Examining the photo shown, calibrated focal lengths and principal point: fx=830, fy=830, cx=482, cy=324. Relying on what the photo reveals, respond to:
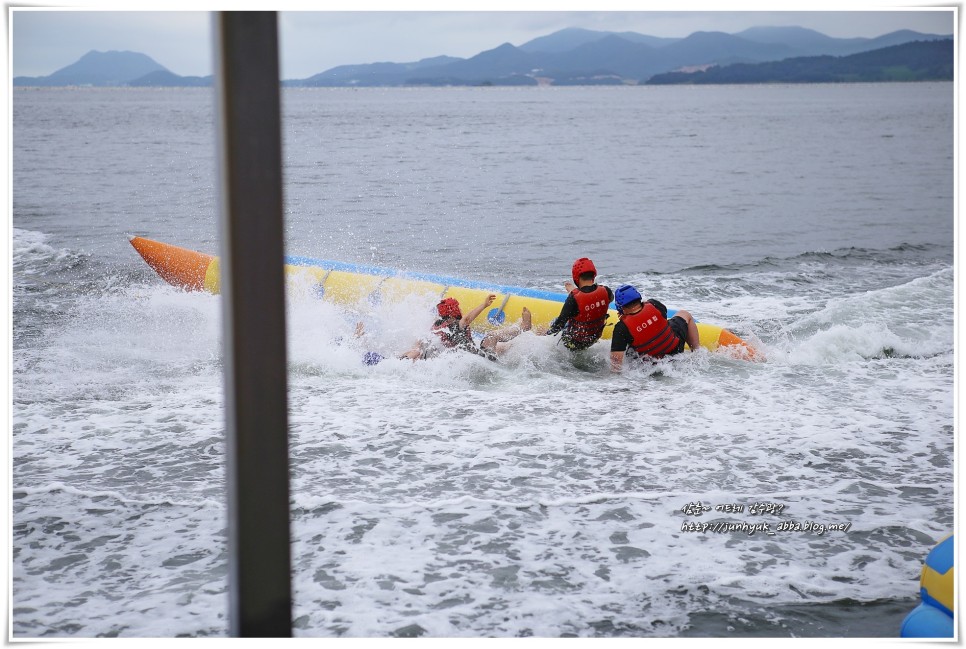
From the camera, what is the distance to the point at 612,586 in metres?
3.65

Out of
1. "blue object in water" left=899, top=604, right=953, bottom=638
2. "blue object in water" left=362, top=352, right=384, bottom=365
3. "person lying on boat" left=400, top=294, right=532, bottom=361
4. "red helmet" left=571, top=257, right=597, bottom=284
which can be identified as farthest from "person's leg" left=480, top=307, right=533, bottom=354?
"blue object in water" left=899, top=604, right=953, bottom=638

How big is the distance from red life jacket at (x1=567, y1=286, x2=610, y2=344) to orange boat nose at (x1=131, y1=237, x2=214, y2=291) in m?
4.58

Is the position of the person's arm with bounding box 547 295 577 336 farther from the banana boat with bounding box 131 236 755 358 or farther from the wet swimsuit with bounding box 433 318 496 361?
the wet swimsuit with bounding box 433 318 496 361

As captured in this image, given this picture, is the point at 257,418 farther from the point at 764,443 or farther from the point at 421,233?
the point at 421,233

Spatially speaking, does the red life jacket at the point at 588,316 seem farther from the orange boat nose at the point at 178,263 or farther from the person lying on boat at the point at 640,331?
the orange boat nose at the point at 178,263

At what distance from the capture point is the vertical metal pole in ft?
4.81

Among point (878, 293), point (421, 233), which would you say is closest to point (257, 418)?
point (878, 293)

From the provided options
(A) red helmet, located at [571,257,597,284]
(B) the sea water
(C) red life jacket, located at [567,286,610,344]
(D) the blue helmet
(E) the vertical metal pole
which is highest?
(E) the vertical metal pole

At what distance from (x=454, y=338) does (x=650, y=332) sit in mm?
1647

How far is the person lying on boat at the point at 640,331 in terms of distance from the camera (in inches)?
265

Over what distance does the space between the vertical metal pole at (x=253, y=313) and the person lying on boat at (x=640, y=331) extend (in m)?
5.31

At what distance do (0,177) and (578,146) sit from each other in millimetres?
36331

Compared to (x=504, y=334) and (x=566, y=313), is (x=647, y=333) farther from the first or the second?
(x=504, y=334)

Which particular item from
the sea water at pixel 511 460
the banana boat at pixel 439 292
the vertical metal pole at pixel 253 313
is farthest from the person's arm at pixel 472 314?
the vertical metal pole at pixel 253 313
